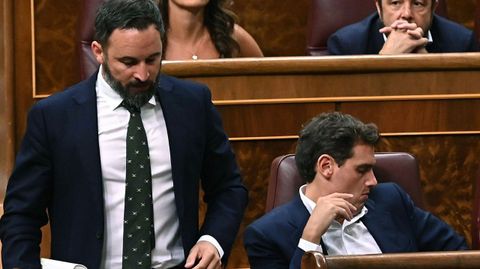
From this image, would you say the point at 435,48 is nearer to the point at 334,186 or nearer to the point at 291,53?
the point at 291,53

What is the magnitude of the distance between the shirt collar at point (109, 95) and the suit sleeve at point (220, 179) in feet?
0.19

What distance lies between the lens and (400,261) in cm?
100

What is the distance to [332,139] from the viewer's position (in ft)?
4.13

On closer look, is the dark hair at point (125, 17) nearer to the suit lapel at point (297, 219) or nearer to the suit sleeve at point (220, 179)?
the suit sleeve at point (220, 179)

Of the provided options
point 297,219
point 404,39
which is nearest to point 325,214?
point 297,219

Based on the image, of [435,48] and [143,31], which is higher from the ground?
[143,31]

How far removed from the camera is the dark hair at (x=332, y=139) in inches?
49.3

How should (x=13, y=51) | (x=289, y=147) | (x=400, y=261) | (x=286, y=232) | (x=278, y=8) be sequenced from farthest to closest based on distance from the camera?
1. (x=278, y=8)
2. (x=13, y=51)
3. (x=289, y=147)
4. (x=286, y=232)
5. (x=400, y=261)

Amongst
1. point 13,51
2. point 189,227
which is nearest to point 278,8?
point 13,51

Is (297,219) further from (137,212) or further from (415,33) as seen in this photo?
(415,33)

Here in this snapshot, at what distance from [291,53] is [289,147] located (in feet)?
1.40

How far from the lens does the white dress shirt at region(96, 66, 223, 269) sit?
1035 millimetres

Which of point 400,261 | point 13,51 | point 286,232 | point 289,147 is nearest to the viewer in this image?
point 400,261

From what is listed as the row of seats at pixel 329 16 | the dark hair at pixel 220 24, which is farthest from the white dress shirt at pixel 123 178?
the row of seats at pixel 329 16
